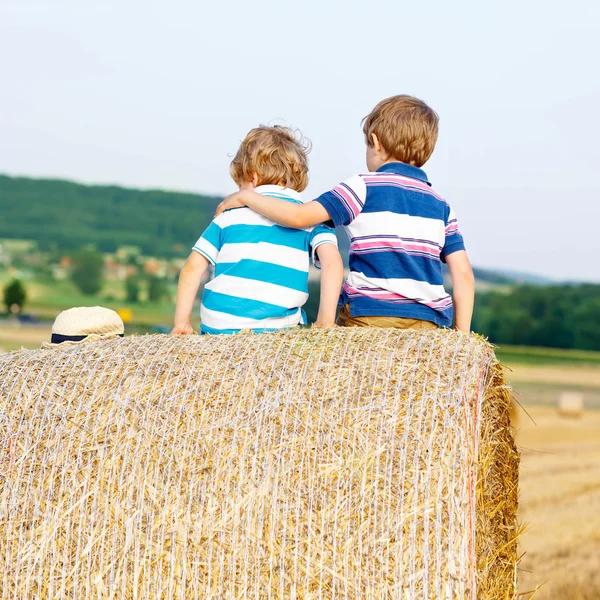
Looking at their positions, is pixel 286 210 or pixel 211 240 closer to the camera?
pixel 286 210

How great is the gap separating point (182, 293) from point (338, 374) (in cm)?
121

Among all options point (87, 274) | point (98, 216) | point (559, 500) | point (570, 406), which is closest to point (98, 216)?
point (98, 216)

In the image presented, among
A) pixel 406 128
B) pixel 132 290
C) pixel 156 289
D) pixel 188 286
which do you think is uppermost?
pixel 406 128

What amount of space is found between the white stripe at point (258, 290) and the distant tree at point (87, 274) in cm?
4157

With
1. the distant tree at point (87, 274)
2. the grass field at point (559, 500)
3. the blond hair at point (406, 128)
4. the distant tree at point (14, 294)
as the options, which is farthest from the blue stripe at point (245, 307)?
the distant tree at point (14, 294)

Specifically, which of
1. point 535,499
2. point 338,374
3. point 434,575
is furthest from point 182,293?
point 535,499

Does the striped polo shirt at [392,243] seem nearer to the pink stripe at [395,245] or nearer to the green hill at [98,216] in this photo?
the pink stripe at [395,245]

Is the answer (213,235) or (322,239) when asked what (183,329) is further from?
(322,239)

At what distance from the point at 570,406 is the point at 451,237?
1796cm

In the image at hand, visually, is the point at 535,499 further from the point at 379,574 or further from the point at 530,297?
the point at 530,297

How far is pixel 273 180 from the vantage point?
4406mm

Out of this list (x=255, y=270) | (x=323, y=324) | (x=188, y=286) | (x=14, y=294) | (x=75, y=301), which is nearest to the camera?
(x=323, y=324)

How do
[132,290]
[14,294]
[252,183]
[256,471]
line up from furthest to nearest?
[14,294] → [132,290] → [252,183] → [256,471]

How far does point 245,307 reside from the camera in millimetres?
4141
